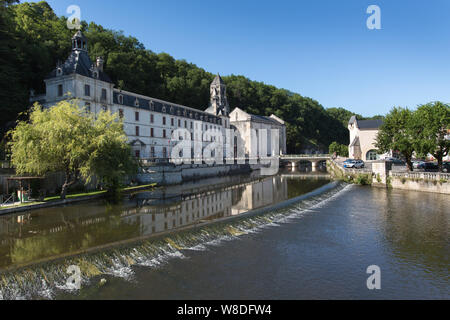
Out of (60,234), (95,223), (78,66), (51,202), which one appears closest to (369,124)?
(78,66)

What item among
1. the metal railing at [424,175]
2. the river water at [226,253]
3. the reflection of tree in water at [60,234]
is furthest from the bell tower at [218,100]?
the reflection of tree in water at [60,234]

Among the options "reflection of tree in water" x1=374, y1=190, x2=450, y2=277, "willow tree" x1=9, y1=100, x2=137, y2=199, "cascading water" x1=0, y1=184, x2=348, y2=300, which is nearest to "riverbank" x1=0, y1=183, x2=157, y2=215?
"willow tree" x1=9, y1=100, x2=137, y2=199

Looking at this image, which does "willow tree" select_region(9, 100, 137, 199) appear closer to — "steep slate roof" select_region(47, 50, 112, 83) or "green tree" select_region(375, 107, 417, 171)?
"steep slate roof" select_region(47, 50, 112, 83)

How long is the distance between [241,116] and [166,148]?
37303 mm

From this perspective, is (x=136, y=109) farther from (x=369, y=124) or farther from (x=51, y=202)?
(x=369, y=124)

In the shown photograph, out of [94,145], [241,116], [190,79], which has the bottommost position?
[94,145]

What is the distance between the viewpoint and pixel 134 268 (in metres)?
11.2

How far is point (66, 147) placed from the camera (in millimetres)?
21547

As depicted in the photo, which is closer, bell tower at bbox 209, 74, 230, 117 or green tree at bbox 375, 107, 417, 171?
green tree at bbox 375, 107, 417, 171

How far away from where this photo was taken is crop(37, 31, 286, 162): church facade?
1459 inches

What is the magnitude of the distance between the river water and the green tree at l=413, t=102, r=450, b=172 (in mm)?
13045
